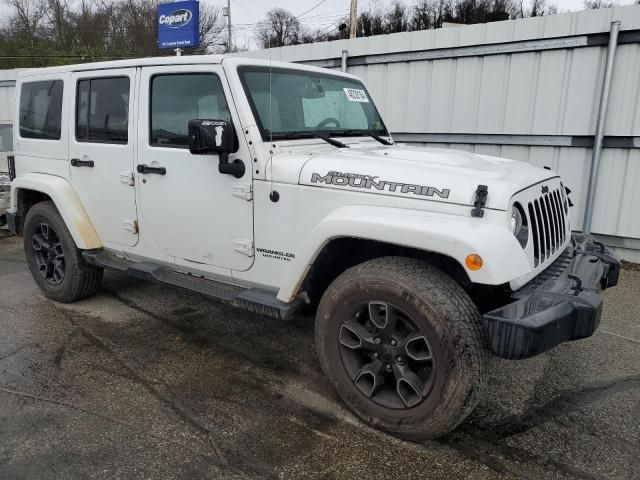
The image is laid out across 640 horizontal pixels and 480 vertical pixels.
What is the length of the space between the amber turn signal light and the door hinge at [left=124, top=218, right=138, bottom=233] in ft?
8.54

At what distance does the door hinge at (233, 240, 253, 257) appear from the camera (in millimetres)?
3309

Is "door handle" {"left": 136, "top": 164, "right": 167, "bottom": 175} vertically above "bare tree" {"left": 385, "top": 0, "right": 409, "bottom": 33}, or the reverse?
"bare tree" {"left": 385, "top": 0, "right": 409, "bottom": 33}

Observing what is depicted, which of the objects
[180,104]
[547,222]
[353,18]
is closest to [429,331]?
[547,222]

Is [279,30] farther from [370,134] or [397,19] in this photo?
[370,134]

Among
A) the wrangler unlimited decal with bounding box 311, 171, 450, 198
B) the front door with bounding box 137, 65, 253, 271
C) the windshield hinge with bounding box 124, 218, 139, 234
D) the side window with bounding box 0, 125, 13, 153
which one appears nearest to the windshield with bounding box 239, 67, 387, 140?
the front door with bounding box 137, 65, 253, 271

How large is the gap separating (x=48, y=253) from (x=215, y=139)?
8.73ft

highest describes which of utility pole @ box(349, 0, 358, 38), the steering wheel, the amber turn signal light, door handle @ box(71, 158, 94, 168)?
utility pole @ box(349, 0, 358, 38)

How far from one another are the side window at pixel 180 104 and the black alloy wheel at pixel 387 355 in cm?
153

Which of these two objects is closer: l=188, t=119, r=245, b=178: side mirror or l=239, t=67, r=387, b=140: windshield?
l=188, t=119, r=245, b=178: side mirror

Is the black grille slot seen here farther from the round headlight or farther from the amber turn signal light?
the amber turn signal light

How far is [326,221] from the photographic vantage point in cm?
280

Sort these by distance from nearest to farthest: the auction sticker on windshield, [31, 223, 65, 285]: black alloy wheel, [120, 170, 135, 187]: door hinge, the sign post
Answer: [120, 170, 135, 187]: door hinge, the auction sticker on windshield, [31, 223, 65, 285]: black alloy wheel, the sign post

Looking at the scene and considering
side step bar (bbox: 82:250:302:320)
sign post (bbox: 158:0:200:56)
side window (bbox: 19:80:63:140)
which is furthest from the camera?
sign post (bbox: 158:0:200:56)

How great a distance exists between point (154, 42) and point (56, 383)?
1200 inches
